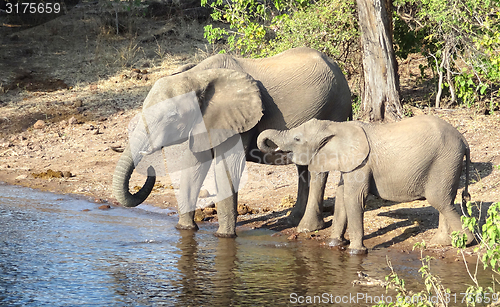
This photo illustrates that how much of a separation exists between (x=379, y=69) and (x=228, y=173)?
5.03m

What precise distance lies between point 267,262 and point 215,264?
0.58 meters

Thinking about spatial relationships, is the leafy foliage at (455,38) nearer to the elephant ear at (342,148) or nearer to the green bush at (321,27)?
the green bush at (321,27)

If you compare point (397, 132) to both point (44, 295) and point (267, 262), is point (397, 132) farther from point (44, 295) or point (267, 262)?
point (44, 295)

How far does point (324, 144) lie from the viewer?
24.9ft

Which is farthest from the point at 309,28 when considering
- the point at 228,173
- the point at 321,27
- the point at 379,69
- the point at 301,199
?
the point at 228,173

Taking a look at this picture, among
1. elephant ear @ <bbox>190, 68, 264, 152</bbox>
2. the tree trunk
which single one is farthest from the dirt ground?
elephant ear @ <bbox>190, 68, 264, 152</bbox>

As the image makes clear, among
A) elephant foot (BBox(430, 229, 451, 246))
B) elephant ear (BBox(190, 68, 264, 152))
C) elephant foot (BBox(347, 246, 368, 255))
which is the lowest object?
elephant foot (BBox(347, 246, 368, 255))

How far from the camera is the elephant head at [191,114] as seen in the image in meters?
7.73

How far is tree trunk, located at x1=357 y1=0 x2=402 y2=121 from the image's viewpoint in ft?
39.2

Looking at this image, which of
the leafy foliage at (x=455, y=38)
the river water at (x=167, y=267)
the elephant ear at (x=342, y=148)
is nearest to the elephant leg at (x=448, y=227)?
the river water at (x=167, y=267)

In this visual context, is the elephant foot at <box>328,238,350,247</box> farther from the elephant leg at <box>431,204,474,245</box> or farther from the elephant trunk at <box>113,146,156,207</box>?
the elephant trunk at <box>113,146,156,207</box>

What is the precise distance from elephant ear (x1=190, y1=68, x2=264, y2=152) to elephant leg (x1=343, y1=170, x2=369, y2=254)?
4.74 ft

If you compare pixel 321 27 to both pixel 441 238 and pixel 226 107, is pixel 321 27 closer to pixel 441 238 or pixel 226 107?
pixel 226 107

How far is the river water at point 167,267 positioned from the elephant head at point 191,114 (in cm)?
79
